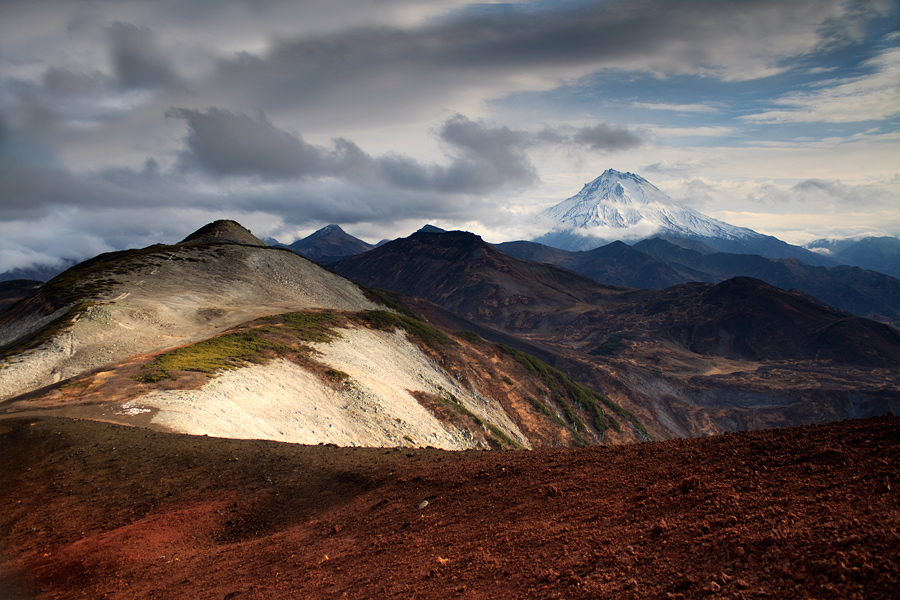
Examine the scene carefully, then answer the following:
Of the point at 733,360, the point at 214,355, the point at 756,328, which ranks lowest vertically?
the point at 733,360

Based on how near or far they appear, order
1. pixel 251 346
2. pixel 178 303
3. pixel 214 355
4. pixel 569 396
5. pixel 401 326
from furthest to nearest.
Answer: pixel 569 396 → pixel 401 326 → pixel 178 303 → pixel 251 346 → pixel 214 355

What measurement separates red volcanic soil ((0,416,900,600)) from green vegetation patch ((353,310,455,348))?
39172mm

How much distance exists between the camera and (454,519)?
11.7 m

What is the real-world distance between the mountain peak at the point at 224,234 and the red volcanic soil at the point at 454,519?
76.8 meters

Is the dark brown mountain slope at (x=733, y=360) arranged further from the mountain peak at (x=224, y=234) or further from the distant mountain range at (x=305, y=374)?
the mountain peak at (x=224, y=234)

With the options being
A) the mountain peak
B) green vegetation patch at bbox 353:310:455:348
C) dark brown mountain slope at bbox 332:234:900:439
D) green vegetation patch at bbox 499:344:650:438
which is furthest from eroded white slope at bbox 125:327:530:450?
dark brown mountain slope at bbox 332:234:900:439

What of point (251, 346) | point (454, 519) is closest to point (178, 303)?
point (251, 346)

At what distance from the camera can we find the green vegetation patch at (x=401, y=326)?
192ft

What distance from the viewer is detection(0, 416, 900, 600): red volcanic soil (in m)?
6.93

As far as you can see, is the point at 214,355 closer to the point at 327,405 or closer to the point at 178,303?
the point at 327,405

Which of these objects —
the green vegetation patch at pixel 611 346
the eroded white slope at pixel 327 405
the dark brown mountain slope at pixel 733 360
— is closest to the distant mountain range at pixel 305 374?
the eroded white slope at pixel 327 405

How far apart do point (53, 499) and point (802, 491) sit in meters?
20.7

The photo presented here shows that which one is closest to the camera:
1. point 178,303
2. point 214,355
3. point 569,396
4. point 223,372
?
point 223,372

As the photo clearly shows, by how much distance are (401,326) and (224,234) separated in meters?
51.4
